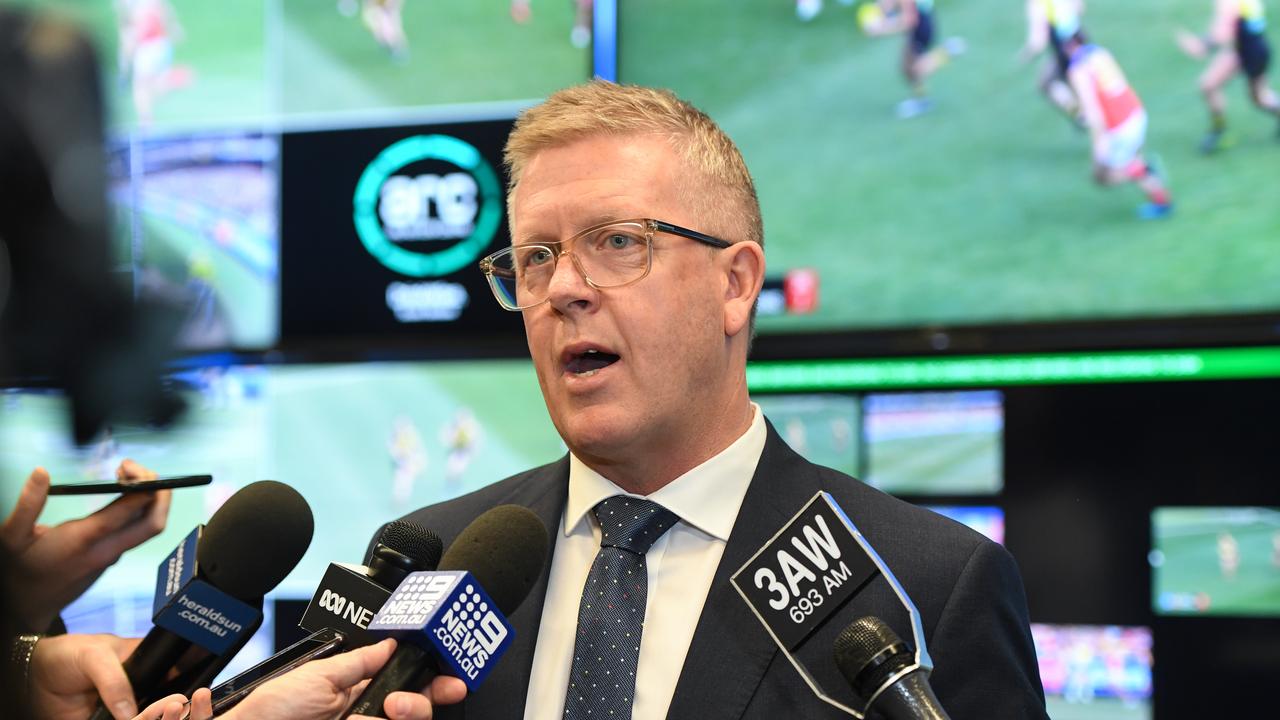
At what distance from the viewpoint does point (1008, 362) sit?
3.05 metres

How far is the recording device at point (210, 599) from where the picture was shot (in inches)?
60.1

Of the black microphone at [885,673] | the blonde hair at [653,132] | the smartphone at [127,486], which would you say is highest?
the blonde hair at [653,132]

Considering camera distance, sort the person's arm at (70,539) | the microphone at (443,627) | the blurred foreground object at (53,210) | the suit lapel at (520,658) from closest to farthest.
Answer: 1. the blurred foreground object at (53,210)
2. the microphone at (443,627)
3. the suit lapel at (520,658)
4. the person's arm at (70,539)

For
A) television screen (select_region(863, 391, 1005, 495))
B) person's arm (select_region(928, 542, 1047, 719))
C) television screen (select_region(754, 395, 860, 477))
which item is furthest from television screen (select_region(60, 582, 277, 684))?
person's arm (select_region(928, 542, 1047, 719))

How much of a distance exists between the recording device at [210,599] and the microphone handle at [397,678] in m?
0.36

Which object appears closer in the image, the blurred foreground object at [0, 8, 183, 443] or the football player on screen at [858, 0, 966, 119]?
the blurred foreground object at [0, 8, 183, 443]

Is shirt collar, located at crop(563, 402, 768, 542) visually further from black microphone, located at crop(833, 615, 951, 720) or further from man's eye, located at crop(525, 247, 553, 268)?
black microphone, located at crop(833, 615, 951, 720)

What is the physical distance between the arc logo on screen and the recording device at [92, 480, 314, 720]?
1984 mm

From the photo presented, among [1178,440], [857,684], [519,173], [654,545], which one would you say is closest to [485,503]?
[654,545]

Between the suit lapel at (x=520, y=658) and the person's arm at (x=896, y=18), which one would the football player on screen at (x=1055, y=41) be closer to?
the person's arm at (x=896, y=18)

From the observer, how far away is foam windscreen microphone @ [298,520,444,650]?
137 centimetres

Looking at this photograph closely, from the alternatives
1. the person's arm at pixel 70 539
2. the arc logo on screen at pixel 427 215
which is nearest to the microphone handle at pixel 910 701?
the person's arm at pixel 70 539

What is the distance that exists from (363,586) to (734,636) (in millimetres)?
540

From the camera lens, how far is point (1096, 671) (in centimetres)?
295
